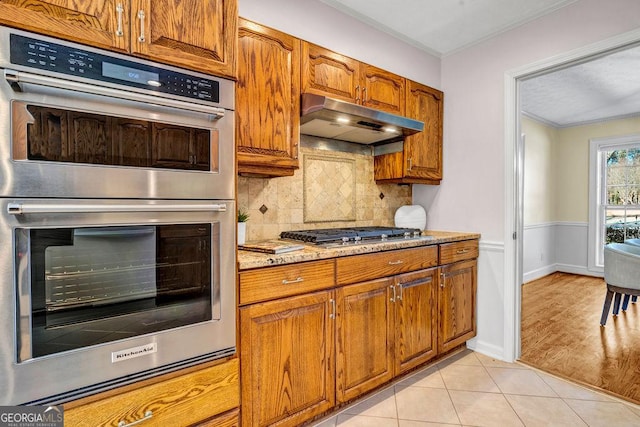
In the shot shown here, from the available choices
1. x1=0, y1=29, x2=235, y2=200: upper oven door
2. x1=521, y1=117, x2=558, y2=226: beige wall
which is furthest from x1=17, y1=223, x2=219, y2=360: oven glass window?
x1=521, y1=117, x2=558, y2=226: beige wall

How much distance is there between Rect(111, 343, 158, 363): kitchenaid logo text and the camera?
113cm

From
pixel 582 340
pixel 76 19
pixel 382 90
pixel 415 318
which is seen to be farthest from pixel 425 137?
pixel 76 19

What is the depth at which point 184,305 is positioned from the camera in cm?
127

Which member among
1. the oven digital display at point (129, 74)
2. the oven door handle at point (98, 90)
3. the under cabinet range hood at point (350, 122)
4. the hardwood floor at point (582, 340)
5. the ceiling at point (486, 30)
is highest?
the ceiling at point (486, 30)

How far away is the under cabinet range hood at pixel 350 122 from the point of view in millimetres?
1913

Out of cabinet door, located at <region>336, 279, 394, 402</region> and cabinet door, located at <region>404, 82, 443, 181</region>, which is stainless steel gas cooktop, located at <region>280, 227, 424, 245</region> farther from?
cabinet door, located at <region>404, 82, 443, 181</region>

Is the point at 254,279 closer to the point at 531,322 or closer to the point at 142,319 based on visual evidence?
the point at 142,319

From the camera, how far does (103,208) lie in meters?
1.08

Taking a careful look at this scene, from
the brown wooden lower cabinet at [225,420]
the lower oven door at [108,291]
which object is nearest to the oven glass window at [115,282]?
the lower oven door at [108,291]

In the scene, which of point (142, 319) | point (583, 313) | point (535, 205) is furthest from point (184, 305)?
point (535, 205)

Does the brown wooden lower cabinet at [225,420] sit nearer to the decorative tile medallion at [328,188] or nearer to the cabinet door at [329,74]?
the decorative tile medallion at [328,188]

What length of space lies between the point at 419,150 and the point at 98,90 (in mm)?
2195

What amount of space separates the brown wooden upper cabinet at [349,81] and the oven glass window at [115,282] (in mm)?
1215

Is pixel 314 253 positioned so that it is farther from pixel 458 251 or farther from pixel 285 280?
pixel 458 251
